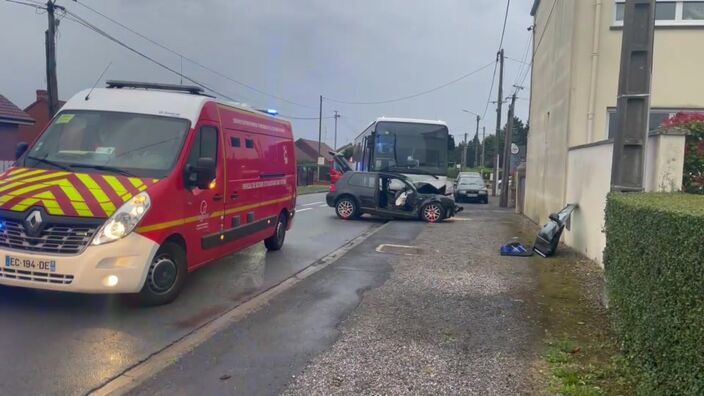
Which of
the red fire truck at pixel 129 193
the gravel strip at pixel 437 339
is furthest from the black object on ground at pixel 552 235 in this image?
the red fire truck at pixel 129 193

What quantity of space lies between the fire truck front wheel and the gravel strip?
2.01 metres

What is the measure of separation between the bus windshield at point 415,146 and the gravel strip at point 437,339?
1120cm

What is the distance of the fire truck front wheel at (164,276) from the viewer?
614 centimetres

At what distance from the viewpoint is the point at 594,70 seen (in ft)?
40.2

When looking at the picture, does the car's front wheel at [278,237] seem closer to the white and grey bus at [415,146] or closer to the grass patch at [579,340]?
the grass patch at [579,340]

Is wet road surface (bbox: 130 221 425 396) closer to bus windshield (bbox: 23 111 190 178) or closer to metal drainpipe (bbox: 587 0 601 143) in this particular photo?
bus windshield (bbox: 23 111 190 178)

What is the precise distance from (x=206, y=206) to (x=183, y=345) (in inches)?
92.6

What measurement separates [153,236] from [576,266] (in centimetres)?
647

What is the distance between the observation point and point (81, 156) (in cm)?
651

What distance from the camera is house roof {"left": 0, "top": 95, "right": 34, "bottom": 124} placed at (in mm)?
24391

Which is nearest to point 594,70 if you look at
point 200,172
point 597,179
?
point 597,179

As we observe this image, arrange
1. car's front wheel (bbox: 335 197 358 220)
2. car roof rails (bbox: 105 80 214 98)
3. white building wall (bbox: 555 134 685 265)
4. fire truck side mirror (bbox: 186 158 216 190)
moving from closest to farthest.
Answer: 1. fire truck side mirror (bbox: 186 158 216 190)
2. white building wall (bbox: 555 134 685 265)
3. car roof rails (bbox: 105 80 214 98)
4. car's front wheel (bbox: 335 197 358 220)

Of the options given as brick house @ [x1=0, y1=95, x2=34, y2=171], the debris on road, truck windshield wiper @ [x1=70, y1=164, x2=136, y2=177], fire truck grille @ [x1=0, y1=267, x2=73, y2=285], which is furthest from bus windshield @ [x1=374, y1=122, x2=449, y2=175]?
brick house @ [x1=0, y1=95, x2=34, y2=171]

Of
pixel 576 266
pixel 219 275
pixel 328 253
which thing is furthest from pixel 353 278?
pixel 576 266
